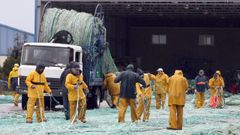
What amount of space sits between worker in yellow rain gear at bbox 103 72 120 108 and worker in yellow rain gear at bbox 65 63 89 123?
781 cm

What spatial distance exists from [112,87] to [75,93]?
844 cm

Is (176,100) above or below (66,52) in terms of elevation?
below

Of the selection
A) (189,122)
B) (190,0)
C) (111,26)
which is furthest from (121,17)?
(189,122)

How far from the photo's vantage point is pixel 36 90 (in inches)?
690

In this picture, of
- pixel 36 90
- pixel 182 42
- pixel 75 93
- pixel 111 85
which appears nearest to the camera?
pixel 75 93

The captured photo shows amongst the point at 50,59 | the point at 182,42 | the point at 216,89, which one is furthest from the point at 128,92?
the point at 182,42

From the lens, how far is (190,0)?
3753 cm

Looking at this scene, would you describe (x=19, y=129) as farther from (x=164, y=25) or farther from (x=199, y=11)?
(x=164, y=25)

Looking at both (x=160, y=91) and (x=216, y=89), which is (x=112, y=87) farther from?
(x=216, y=89)

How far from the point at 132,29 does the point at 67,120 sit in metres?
38.9

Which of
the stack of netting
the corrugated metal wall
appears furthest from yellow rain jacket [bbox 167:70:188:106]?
the corrugated metal wall

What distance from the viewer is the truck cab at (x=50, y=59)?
2266 cm

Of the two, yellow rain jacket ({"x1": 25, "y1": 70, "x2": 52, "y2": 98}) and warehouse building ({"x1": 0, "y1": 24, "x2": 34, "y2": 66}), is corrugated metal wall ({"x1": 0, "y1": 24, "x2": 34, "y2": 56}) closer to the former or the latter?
warehouse building ({"x1": 0, "y1": 24, "x2": 34, "y2": 66})

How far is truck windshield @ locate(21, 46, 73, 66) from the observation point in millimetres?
22703
